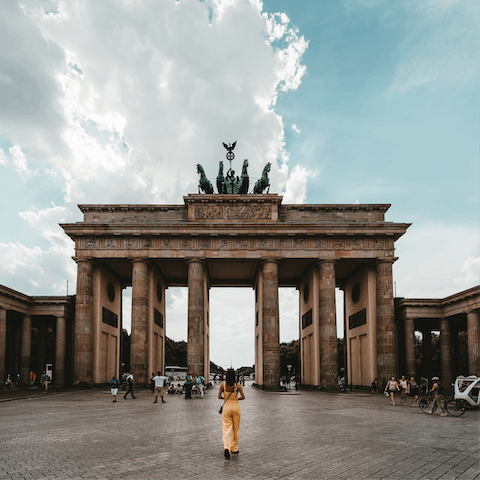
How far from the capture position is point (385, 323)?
4134 centimetres

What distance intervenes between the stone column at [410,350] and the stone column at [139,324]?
25.3m

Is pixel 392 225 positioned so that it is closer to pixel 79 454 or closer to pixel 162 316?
pixel 162 316

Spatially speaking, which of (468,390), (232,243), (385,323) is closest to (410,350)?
(385,323)

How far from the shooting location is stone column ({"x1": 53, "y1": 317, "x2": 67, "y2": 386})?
4659cm

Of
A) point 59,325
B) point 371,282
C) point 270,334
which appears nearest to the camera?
point 270,334

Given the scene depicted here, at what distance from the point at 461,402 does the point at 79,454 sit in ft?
58.2

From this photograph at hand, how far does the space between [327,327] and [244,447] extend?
99.4 feet

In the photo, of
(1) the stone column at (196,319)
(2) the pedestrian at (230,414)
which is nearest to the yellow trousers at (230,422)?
(2) the pedestrian at (230,414)

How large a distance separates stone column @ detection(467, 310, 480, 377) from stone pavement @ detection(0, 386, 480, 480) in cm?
2412

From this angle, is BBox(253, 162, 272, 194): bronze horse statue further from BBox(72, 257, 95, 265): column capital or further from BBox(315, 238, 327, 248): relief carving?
BBox(72, 257, 95, 265): column capital

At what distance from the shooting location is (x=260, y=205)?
43531 mm

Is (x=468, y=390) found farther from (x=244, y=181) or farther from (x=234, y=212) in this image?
(x=244, y=181)

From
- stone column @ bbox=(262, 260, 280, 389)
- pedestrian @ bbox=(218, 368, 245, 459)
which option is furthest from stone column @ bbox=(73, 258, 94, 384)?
pedestrian @ bbox=(218, 368, 245, 459)

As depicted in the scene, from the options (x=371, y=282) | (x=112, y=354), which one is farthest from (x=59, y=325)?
(x=371, y=282)
